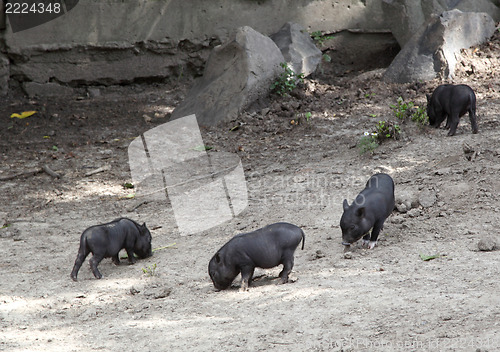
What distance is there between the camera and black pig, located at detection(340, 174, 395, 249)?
5617mm

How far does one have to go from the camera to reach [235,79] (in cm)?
1070

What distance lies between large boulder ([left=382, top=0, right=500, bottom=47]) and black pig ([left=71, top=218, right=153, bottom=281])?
26.4 ft

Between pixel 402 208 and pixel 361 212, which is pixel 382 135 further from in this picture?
pixel 361 212

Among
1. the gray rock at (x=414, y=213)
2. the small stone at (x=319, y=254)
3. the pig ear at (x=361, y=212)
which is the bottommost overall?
the gray rock at (x=414, y=213)

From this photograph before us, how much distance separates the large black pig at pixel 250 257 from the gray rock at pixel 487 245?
4.99 feet

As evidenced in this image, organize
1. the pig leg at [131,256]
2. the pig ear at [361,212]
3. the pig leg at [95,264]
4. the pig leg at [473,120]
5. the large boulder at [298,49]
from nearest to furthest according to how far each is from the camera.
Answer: the pig ear at [361,212] < the pig leg at [95,264] < the pig leg at [131,256] < the pig leg at [473,120] < the large boulder at [298,49]

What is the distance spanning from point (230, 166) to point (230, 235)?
2.47 metres

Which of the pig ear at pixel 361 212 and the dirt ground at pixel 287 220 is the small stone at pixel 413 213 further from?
the pig ear at pixel 361 212

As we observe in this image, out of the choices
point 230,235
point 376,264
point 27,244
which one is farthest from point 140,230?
point 376,264

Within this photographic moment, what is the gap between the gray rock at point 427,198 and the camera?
651cm

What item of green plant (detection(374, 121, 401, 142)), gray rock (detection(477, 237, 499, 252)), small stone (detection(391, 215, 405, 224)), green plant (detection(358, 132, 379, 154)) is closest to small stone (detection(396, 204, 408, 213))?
small stone (detection(391, 215, 405, 224))

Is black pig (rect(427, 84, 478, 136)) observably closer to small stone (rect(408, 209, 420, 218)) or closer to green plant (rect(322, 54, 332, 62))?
small stone (rect(408, 209, 420, 218))

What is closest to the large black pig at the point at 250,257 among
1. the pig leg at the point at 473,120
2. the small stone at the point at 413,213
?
the small stone at the point at 413,213

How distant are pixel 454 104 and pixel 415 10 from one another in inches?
182
